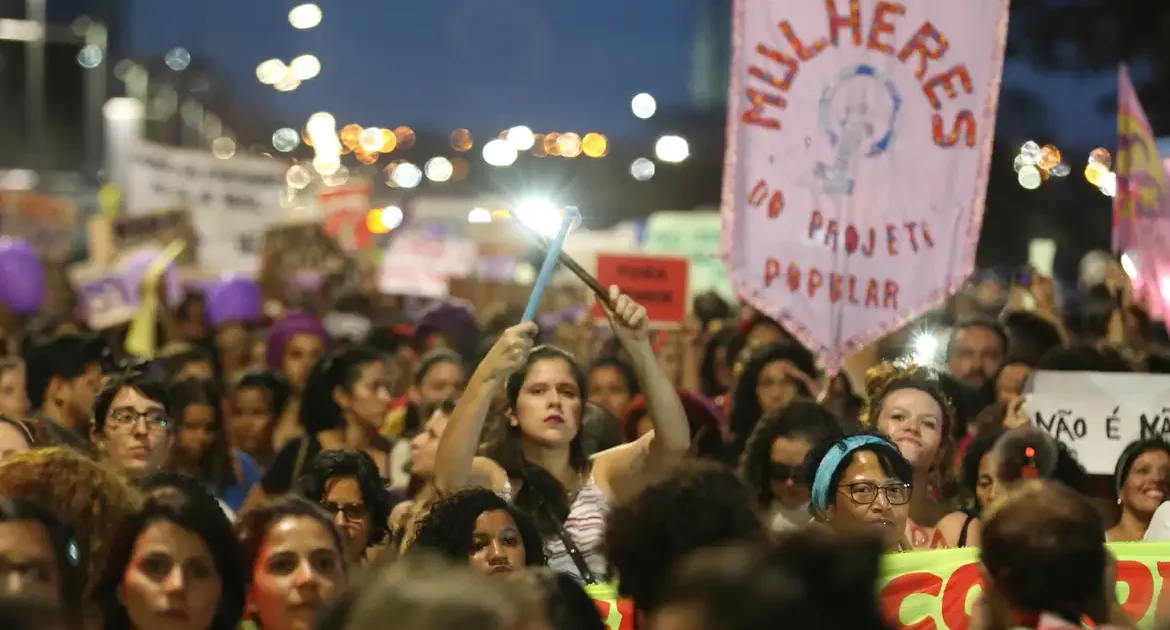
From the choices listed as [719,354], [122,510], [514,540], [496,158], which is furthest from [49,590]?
[496,158]

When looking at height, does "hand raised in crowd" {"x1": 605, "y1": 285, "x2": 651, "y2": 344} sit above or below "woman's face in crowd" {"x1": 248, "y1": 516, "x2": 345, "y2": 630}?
above

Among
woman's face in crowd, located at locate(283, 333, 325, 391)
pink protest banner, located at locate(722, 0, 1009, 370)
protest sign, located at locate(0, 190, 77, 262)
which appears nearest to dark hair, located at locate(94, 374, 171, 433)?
pink protest banner, located at locate(722, 0, 1009, 370)

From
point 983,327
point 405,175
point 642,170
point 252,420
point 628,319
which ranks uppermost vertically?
point 642,170

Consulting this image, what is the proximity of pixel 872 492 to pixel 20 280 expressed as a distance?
12330 mm

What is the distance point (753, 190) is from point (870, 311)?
2.28 feet

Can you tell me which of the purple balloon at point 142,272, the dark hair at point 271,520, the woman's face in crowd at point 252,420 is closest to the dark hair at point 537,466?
the dark hair at point 271,520

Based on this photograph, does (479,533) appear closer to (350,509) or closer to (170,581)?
(170,581)

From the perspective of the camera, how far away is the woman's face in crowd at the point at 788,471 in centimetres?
645

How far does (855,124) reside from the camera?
316 inches

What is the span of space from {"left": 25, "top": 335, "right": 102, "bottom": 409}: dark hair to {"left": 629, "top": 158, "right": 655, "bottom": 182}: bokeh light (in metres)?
53.6

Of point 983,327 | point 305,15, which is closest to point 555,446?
point 983,327

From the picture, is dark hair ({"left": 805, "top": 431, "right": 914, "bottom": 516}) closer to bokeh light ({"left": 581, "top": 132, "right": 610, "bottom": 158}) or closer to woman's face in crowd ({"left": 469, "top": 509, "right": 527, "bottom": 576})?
woman's face in crowd ({"left": 469, "top": 509, "right": 527, "bottom": 576})

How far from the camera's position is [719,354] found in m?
10.9

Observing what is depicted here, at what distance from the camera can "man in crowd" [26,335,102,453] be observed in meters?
8.49
